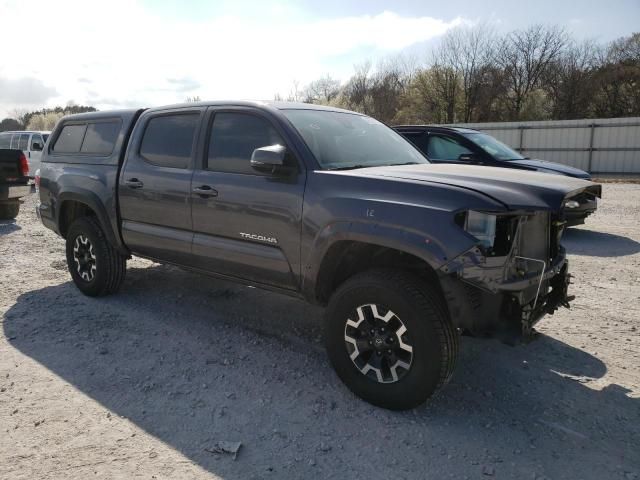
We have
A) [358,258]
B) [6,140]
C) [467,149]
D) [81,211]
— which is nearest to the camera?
[358,258]

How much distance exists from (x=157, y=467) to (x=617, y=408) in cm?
273

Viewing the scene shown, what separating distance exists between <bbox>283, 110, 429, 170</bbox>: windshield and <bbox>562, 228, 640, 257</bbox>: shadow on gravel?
4.01m

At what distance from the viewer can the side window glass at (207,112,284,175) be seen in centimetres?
385

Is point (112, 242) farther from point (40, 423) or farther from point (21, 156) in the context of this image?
point (21, 156)

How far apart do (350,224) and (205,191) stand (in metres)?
1.41

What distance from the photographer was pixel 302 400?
3.32 metres

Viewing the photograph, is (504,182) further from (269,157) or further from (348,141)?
(269,157)

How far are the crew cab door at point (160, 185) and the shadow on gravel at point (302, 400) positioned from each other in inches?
28.9

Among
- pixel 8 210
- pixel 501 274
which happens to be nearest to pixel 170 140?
pixel 501 274

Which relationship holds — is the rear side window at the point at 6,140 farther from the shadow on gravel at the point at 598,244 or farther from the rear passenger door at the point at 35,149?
the shadow on gravel at the point at 598,244

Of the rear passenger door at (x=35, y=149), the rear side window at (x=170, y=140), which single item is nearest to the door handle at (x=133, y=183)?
the rear side window at (x=170, y=140)

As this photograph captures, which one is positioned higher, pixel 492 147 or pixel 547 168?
pixel 492 147

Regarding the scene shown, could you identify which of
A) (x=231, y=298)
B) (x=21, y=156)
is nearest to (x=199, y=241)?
(x=231, y=298)

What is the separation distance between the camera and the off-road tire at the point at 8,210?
9.84 m
